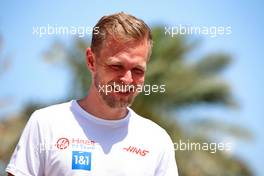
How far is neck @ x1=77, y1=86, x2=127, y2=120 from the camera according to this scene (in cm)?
321

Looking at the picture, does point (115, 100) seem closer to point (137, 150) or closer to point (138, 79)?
point (138, 79)

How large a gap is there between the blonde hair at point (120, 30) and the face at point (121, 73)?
0.04 meters

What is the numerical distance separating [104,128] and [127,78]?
0.30 m

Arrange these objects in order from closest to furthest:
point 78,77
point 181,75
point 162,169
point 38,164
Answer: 1. point 38,164
2. point 162,169
3. point 78,77
4. point 181,75

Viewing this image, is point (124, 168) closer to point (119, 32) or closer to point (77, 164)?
point (77, 164)

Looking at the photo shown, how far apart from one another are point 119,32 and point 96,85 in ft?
0.93

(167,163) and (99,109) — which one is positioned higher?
(99,109)

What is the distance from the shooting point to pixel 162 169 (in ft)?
10.8

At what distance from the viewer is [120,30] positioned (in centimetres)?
317

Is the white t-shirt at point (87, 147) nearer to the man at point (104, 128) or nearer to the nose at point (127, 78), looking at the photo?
the man at point (104, 128)

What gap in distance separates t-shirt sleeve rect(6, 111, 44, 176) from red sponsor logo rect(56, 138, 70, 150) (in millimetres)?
93

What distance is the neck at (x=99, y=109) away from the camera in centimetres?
321

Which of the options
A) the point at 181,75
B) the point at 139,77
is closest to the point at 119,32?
the point at 139,77
